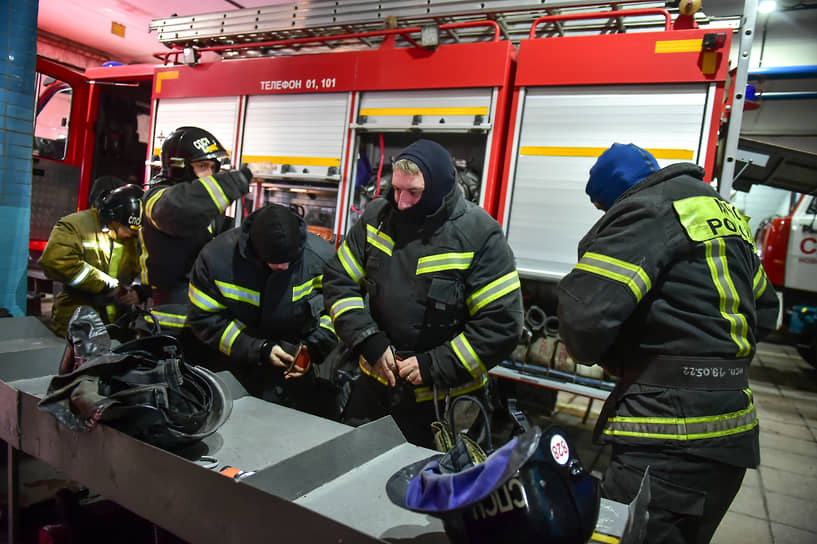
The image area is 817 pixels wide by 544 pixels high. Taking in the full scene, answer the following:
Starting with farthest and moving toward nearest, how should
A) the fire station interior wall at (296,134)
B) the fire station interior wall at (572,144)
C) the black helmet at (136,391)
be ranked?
the fire station interior wall at (296,134) < the fire station interior wall at (572,144) < the black helmet at (136,391)

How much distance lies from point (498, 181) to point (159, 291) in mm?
2230

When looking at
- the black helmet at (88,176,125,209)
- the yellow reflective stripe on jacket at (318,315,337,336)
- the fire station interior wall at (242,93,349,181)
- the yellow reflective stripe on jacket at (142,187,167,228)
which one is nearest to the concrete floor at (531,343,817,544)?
the yellow reflective stripe on jacket at (318,315,337,336)

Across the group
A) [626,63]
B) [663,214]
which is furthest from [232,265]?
[626,63]

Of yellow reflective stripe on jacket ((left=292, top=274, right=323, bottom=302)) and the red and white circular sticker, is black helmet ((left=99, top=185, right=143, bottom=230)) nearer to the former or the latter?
yellow reflective stripe on jacket ((left=292, top=274, right=323, bottom=302))

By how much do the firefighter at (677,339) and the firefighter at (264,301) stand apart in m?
1.26

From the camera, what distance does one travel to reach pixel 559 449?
89cm

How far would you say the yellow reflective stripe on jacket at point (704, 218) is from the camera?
142 cm

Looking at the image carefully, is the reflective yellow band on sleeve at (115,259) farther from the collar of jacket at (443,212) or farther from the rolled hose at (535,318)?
the rolled hose at (535,318)

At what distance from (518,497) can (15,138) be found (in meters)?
3.96

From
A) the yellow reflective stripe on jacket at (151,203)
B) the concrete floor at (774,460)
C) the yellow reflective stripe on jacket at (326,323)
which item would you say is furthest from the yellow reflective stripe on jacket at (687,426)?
the yellow reflective stripe on jacket at (151,203)

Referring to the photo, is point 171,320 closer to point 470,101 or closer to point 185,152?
point 185,152

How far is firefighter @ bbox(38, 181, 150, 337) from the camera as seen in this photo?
3.30 m

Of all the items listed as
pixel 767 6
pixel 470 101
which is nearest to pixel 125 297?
pixel 470 101

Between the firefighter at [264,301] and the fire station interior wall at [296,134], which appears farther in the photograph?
the fire station interior wall at [296,134]
